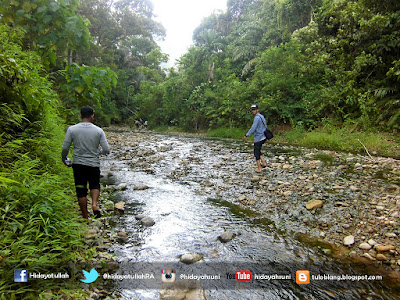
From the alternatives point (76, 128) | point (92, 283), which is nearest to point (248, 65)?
point (76, 128)

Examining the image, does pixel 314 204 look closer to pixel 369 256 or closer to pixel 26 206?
pixel 369 256

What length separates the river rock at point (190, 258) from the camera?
10.9ft

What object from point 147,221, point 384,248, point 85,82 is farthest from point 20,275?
point 384,248

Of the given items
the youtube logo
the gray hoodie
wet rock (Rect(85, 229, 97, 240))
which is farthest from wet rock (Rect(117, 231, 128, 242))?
the youtube logo

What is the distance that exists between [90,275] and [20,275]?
0.74 metres

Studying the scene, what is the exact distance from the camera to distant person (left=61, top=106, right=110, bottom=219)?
390 cm

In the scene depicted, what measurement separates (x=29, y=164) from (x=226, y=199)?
4.11 m

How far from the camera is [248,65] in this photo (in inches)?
912

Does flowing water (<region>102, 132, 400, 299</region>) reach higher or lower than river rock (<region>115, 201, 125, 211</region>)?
lower

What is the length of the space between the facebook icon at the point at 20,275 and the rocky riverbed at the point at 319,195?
3.70 m

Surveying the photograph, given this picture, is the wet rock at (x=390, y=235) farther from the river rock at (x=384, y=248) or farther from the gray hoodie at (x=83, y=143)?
the gray hoodie at (x=83, y=143)

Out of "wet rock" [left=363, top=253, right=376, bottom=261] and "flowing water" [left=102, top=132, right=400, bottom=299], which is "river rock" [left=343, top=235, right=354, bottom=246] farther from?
"flowing water" [left=102, top=132, right=400, bottom=299]

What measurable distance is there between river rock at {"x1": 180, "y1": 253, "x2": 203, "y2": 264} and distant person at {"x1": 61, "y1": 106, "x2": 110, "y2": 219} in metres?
1.84

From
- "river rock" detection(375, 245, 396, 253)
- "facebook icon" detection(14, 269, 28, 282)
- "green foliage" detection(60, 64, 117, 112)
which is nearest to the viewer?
"facebook icon" detection(14, 269, 28, 282)
